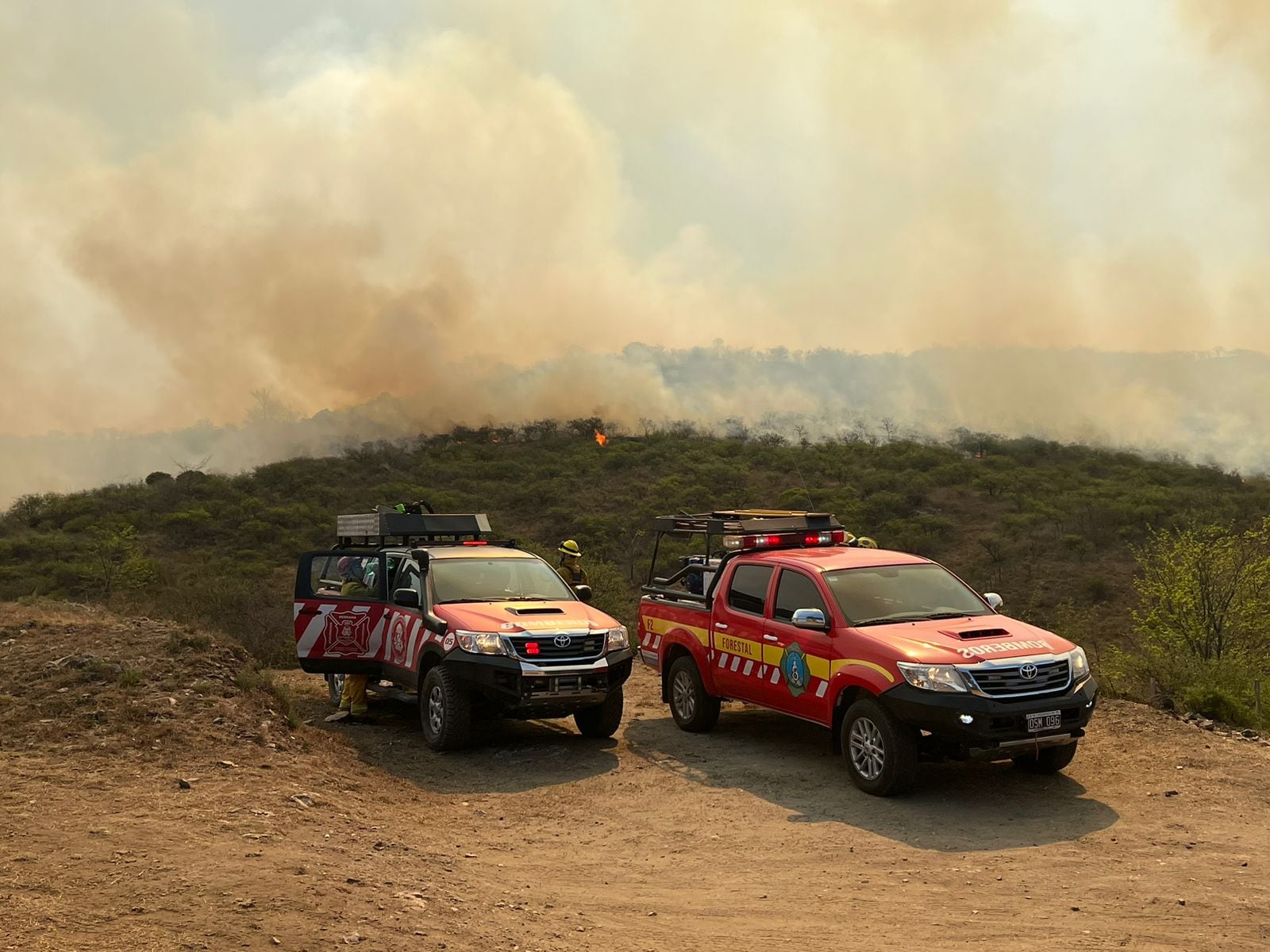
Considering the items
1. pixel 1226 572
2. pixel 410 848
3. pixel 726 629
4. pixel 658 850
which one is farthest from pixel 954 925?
pixel 1226 572

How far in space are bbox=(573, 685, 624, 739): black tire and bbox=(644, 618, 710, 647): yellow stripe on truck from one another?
0.90m

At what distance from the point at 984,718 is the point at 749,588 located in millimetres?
2957

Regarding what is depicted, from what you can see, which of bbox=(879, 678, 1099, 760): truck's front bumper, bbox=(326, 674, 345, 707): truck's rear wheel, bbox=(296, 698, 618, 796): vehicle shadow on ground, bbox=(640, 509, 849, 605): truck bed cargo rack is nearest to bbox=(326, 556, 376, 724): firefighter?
bbox=(296, 698, 618, 796): vehicle shadow on ground

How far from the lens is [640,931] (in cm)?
561

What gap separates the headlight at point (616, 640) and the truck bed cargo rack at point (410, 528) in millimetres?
2611

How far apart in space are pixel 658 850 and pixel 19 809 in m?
4.14

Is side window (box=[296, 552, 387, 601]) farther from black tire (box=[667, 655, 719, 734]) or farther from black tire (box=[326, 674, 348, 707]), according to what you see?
black tire (box=[667, 655, 719, 734])

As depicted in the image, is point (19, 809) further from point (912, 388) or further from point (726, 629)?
point (912, 388)

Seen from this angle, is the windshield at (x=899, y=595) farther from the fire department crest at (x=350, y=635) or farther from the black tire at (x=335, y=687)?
the black tire at (x=335, y=687)

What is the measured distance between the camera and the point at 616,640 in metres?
10.4

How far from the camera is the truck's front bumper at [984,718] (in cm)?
762

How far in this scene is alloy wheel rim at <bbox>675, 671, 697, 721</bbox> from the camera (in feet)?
35.7

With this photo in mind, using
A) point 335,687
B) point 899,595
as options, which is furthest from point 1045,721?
point 335,687

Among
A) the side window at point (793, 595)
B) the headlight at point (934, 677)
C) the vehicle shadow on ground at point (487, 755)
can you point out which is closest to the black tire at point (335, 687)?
the vehicle shadow on ground at point (487, 755)
